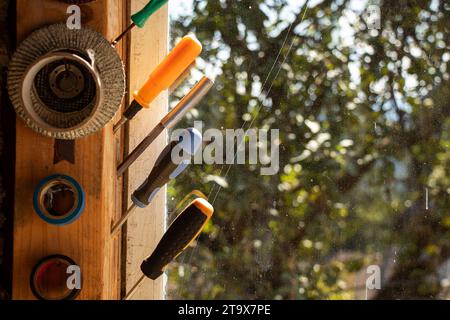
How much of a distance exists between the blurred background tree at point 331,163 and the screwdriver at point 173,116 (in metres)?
0.08

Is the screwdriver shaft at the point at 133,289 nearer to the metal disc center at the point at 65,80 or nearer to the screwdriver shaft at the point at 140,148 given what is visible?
the screwdriver shaft at the point at 140,148

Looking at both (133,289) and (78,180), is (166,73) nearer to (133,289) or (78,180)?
(78,180)

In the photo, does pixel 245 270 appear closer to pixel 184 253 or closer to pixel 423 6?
pixel 184 253

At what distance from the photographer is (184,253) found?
2.96 ft

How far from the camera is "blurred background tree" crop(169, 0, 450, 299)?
2.93ft

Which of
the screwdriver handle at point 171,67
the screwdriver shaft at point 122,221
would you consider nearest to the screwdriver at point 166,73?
the screwdriver handle at point 171,67

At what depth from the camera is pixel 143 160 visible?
35.4 inches

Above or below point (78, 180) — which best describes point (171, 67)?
above

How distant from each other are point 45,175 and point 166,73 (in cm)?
19

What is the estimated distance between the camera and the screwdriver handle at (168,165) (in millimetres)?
779

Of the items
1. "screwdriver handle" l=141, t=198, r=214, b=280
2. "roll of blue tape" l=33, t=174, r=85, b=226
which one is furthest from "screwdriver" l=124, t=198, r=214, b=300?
"roll of blue tape" l=33, t=174, r=85, b=226

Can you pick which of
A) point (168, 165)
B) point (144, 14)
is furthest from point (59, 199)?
point (144, 14)

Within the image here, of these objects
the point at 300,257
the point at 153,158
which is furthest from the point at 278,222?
the point at 153,158

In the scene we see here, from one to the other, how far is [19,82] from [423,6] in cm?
55
